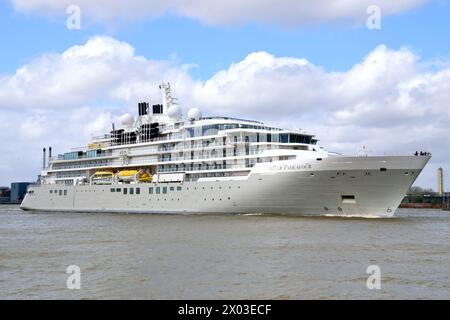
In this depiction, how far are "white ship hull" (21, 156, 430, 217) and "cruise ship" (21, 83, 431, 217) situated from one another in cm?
8

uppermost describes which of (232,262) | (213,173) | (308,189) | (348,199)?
(213,173)

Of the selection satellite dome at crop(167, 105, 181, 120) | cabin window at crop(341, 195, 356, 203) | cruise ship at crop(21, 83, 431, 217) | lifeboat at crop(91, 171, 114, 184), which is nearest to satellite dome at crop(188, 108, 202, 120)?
cruise ship at crop(21, 83, 431, 217)

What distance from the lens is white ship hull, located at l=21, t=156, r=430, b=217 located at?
135 feet

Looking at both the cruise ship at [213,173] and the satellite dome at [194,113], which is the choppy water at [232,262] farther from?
the satellite dome at [194,113]

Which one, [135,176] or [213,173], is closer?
[213,173]

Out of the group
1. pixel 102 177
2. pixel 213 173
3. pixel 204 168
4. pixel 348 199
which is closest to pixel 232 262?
pixel 348 199

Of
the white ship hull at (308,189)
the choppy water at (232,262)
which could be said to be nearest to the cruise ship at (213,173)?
the white ship hull at (308,189)

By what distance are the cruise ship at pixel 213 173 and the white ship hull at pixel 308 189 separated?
0.08m

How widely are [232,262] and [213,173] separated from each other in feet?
95.3

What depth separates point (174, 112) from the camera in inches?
2500

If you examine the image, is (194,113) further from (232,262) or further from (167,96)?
(232,262)

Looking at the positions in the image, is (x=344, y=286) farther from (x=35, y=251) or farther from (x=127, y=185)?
(x=127, y=185)

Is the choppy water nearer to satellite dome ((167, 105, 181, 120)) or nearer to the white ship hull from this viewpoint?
the white ship hull
